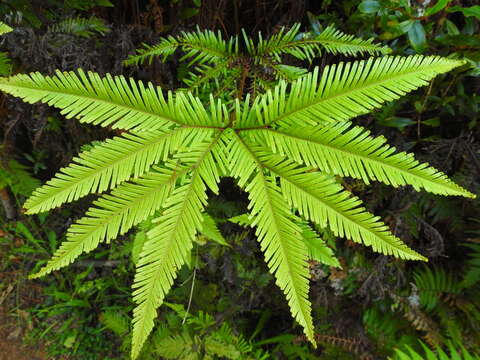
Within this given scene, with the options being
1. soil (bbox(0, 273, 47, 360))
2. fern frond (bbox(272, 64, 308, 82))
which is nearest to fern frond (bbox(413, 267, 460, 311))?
fern frond (bbox(272, 64, 308, 82))

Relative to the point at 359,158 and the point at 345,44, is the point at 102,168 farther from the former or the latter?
the point at 345,44

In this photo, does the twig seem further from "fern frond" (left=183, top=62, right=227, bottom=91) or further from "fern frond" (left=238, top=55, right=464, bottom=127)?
"fern frond" (left=238, top=55, right=464, bottom=127)

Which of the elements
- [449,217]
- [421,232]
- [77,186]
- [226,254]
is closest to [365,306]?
[421,232]

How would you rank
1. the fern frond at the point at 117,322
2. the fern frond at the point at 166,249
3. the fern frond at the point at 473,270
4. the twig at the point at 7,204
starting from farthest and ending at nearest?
the twig at the point at 7,204 → the fern frond at the point at 117,322 → the fern frond at the point at 473,270 → the fern frond at the point at 166,249

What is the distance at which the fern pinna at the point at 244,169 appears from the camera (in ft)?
2.31

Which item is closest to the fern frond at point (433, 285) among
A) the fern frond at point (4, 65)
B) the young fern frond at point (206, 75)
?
the young fern frond at point (206, 75)

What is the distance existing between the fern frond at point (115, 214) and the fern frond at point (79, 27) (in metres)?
0.91

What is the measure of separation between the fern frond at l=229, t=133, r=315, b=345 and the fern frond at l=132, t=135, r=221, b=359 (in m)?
0.11

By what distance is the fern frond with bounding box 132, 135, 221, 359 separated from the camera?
670mm

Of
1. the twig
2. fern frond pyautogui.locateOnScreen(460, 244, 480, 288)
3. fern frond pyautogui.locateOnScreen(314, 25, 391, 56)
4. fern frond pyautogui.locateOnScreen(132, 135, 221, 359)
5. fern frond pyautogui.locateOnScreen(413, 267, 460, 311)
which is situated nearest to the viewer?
fern frond pyautogui.locateOnScreen(132, 135, 221, 359)

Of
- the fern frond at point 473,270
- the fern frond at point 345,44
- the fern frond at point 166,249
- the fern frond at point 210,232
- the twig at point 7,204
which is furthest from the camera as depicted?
the twig at point 7,204

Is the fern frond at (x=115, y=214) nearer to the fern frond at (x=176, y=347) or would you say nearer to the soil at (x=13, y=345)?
the fern frond at (x=176, y=347)

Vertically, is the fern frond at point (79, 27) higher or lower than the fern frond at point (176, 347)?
higher

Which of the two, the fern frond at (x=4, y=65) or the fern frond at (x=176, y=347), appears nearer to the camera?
the fern frond at (x=4, y=65)
